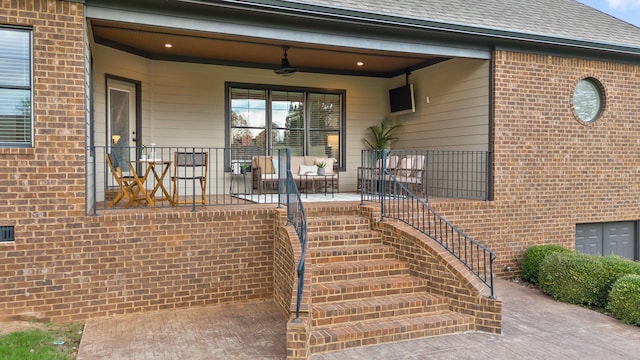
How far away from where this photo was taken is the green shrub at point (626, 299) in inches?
210

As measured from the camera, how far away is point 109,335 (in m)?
4.68

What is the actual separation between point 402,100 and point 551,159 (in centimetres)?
324

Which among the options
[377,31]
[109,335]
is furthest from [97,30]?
[109,335]

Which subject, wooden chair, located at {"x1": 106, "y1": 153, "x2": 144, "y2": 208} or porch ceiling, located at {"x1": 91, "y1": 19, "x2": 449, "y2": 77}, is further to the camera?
porch ceiling, located at {"x1": 91, "y1": 19, "x2": 449, "y2": 77}

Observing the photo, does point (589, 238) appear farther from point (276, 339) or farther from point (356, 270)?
point (276, 339)

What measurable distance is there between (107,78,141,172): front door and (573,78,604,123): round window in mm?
7754

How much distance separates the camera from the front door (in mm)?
7984

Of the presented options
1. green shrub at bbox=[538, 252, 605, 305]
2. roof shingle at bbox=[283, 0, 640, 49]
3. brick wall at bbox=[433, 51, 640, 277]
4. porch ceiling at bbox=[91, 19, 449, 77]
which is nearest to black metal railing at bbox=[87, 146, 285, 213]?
porch ceiling at bbox=[91, 19, 449, 77]

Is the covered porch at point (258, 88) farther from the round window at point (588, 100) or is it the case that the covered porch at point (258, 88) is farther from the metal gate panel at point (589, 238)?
the metal gate panel at point (589, 238)

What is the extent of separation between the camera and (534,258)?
7328 millimetres

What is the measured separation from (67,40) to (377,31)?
4042 millimetres

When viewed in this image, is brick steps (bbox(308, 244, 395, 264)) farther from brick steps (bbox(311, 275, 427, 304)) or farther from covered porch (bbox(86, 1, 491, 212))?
covered porch (bbox(86, 1, 491, 212))

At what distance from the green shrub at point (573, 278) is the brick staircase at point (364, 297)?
7.17ft

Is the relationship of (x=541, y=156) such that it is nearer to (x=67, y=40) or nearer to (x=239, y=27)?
(x=239, y=27)
